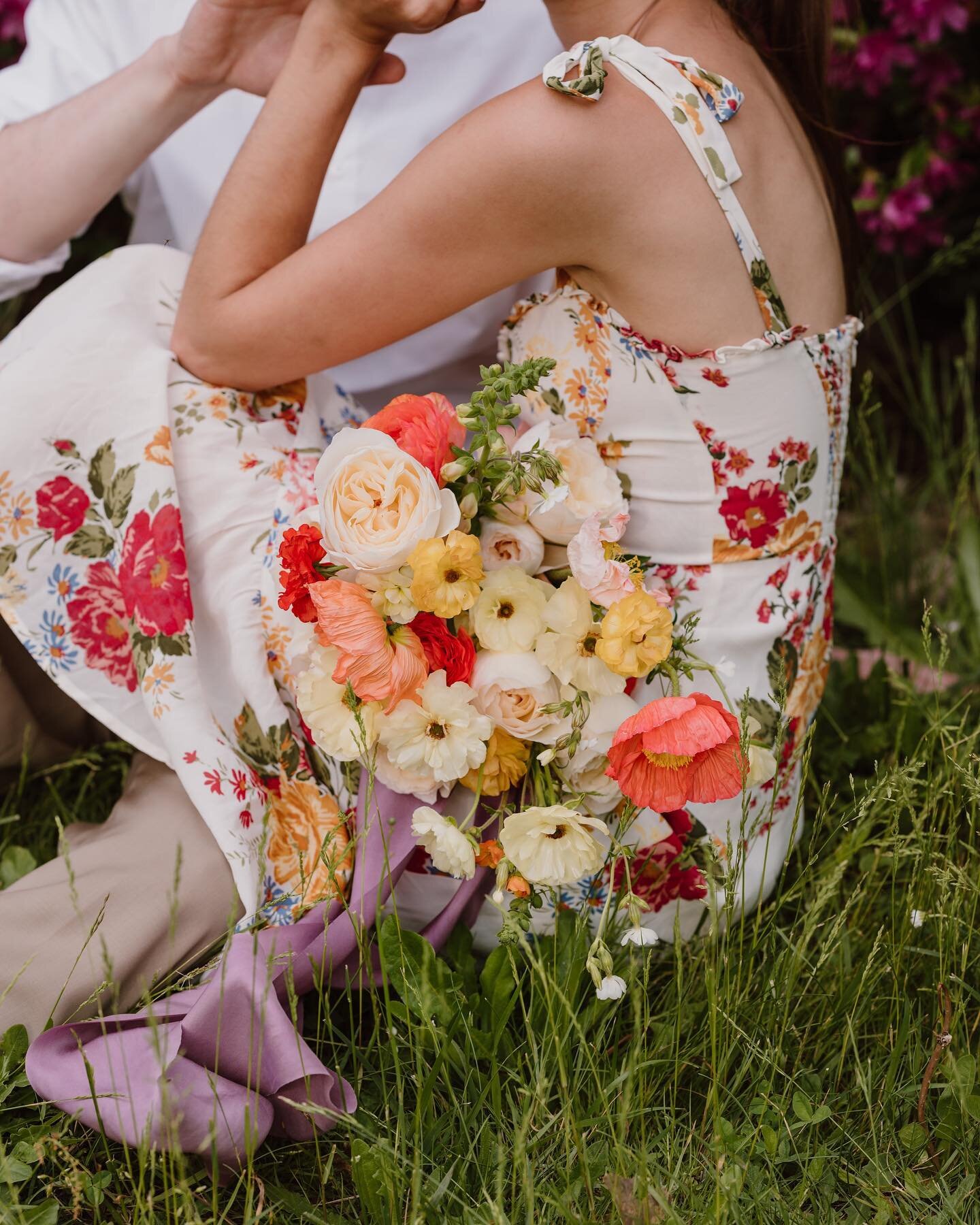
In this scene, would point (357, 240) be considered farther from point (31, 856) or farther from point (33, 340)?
point (31, 856)

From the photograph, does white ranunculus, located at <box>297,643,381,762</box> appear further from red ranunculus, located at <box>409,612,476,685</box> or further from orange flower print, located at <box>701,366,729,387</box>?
orange flower print, located at <box>701,366,729,387</box>

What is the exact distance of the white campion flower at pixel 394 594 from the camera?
1176mm

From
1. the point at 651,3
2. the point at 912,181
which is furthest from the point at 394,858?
the point at 912,181

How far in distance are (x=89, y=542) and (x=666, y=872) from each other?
2.79ft

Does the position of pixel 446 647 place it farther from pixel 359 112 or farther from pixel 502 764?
pixel 359 112

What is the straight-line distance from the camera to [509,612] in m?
1.23

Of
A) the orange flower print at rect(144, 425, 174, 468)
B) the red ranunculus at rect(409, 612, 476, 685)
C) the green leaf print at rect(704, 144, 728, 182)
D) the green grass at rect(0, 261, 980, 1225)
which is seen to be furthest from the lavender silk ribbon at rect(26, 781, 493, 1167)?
the green leaf print at rect(704, 144, 728, 182)

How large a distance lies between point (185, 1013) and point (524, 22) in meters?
1.52

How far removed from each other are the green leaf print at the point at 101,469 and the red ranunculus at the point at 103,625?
0.10 meters

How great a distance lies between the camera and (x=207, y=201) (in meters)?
1.94

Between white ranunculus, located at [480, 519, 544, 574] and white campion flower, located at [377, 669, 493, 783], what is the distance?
15cm

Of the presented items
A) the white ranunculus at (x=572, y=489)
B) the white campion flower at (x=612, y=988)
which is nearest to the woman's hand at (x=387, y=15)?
the white ranunculus at (x=572, y=489)

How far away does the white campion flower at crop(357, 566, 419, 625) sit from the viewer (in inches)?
46.3

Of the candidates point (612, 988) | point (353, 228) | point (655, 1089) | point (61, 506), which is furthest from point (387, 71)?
point (655, 1089)
